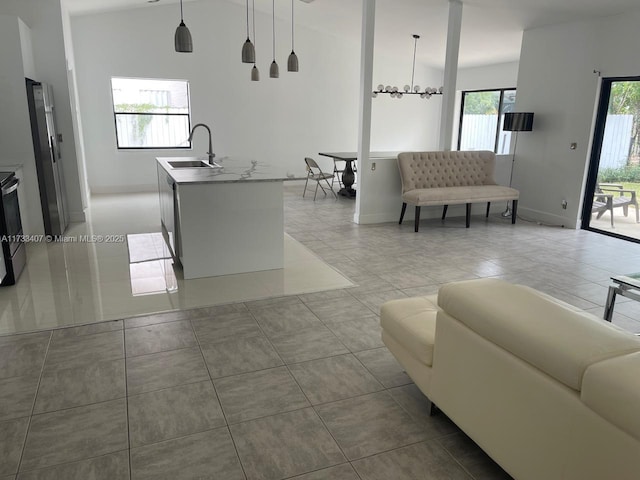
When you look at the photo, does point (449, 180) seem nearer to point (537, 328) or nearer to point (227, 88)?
point (227, 88)

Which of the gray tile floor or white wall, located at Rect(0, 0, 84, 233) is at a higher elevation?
white wall, located at Rect(0, 0, 84, 233)

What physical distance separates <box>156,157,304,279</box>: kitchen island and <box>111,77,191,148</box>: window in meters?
4.76

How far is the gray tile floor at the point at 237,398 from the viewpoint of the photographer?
1.99m

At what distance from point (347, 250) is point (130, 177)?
5.37 meters

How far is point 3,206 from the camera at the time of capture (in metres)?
3.83

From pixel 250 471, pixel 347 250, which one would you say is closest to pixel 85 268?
pixel 347 250

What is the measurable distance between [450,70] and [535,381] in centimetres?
568

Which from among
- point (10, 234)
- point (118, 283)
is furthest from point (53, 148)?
point (118, 283)

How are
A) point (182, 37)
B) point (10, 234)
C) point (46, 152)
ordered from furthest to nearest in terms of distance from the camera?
point (46, 152) → point (10, 234) → point (182, 37)

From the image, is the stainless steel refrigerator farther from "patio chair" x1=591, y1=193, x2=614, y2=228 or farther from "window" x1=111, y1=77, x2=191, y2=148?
"patio chair" x1=591, y1=193, x2=614, y2=228

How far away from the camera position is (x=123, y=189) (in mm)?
8695

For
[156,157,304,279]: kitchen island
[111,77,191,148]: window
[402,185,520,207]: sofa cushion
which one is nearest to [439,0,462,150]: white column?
[402,185,520,207]: sofa cushion

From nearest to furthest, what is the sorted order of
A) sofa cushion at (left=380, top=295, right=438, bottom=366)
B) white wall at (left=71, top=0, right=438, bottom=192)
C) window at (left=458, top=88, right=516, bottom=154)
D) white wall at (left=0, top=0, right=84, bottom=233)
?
sofa cushion at (left=380, top=295, right=438, bottom=366) → white wall at (left=0, top=0, right=84, bottom=233) → white wall at (left=71, top=0, right=438, bottom=192) → window at (left=458, top=88, right=516, bottom=154)

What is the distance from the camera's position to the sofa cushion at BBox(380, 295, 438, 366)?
2182 mm
